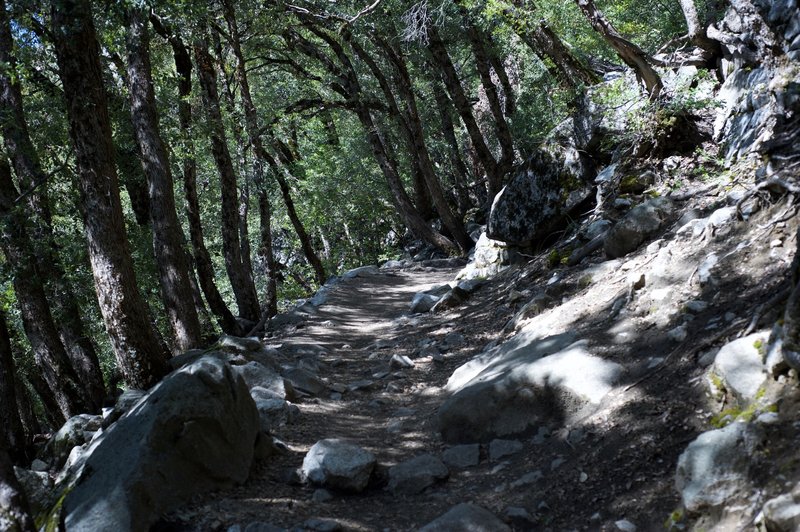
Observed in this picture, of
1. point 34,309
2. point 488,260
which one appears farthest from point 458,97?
point 34,309

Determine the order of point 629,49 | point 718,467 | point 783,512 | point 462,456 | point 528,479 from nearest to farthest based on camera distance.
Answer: point 783,512, point 718,467, point 528,479, point 462,456, point 629,49

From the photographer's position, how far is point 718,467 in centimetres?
309

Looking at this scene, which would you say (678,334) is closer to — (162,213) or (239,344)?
(239,344)

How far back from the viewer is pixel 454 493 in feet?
15.2

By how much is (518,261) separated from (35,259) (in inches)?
308

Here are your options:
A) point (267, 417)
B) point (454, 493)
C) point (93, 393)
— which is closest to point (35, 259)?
point (93, 393)

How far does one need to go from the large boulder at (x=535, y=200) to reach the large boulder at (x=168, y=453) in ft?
21.4

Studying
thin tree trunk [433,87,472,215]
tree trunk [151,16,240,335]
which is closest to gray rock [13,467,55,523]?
tree trunk [151,16,240,335]

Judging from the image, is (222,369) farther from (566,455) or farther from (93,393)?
(93,393)

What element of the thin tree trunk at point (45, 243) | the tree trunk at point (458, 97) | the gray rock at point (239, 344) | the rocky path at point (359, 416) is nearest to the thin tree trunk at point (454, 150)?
the tree trunk at point (458, 97)

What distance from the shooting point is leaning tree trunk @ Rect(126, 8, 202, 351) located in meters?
9.66

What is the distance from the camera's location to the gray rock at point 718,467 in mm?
3004

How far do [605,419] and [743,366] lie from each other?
43.9 inches

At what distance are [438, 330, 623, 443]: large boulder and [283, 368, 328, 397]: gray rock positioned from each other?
228 cm
